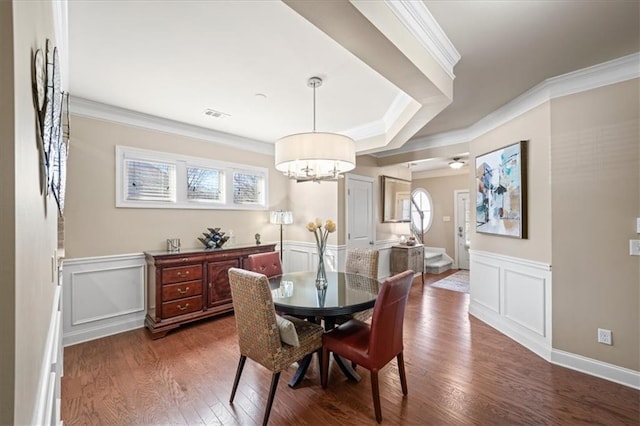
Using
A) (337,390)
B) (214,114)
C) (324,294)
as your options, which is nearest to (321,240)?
(324,294)

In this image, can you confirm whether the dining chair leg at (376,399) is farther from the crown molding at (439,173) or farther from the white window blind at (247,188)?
the crown molding at (439,173)

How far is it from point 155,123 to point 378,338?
3.62 meters

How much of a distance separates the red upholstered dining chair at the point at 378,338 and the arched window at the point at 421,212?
19.1 ft

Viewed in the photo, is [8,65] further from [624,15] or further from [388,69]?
[624,15]

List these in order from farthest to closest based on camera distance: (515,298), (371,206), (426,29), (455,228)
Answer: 1. (455,228)
2. (371,206)
3. (515,298)
4. (426,29)

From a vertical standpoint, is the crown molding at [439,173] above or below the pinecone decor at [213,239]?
above

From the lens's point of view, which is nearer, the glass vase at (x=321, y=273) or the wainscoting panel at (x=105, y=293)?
the glass vase at (x=321, y=273)

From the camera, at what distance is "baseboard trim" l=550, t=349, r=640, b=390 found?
231cm

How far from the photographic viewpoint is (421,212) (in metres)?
7.79

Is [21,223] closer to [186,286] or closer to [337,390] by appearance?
[337,390]

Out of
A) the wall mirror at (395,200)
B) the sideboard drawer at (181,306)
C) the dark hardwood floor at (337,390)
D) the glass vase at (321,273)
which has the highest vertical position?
the wall mirror at (395,200)

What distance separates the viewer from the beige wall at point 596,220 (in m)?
2.33

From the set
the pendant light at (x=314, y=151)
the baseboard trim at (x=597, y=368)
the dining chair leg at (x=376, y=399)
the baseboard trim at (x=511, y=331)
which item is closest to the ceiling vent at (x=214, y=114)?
the pendant light at (x=314, y=151)

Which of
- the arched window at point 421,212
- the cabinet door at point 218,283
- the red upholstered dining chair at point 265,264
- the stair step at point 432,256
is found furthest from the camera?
the arched window at point 421,212
